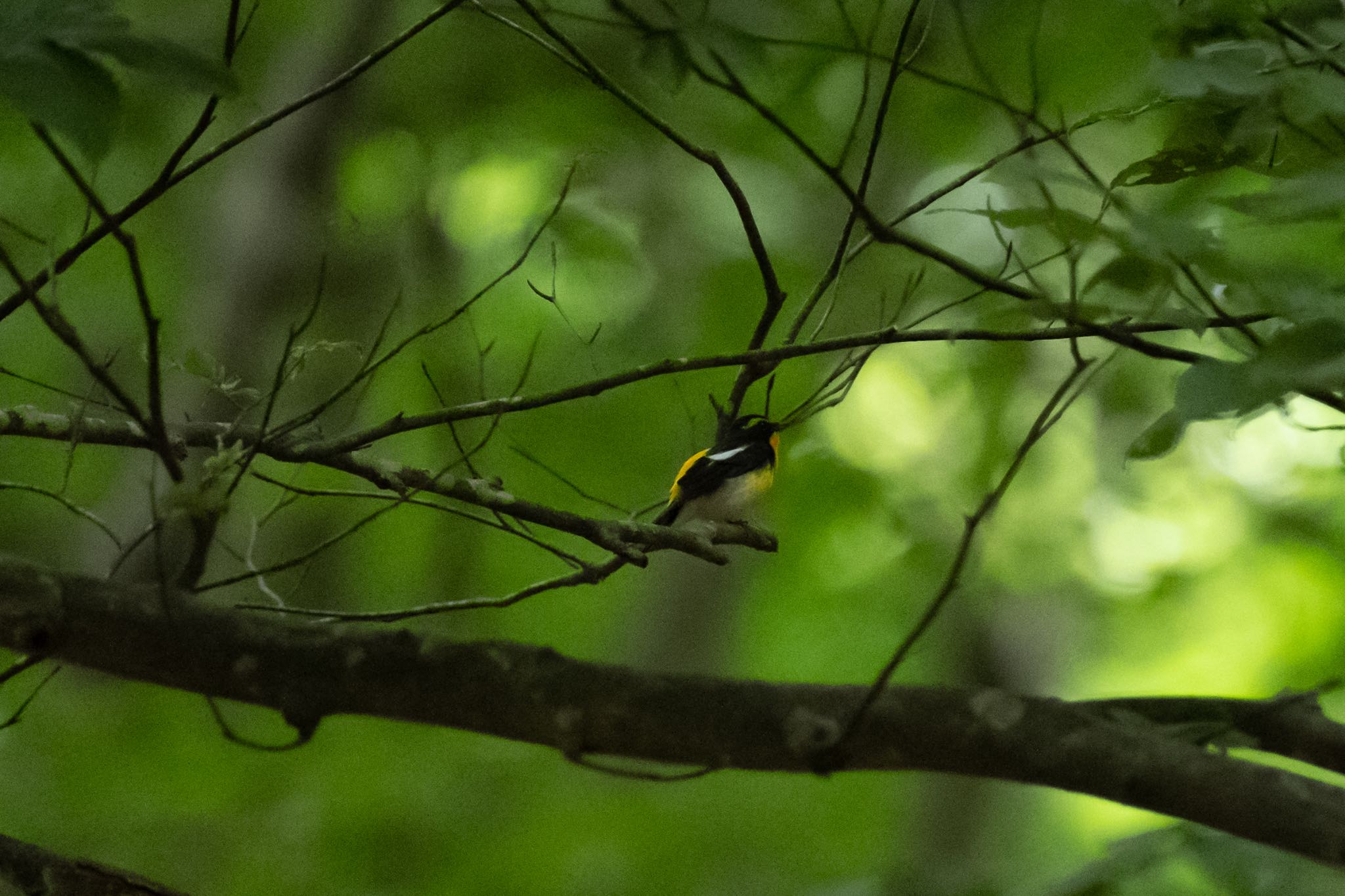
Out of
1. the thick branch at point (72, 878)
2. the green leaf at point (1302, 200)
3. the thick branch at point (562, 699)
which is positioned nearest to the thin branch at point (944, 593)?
the thick branch at point (562, 699)

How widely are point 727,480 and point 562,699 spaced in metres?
2.22

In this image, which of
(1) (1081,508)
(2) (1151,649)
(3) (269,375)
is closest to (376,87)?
(3) (269,375)

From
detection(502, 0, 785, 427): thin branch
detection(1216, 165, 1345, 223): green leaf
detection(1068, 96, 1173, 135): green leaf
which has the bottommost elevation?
detection(1216, 165, 1345, 223): green leaf

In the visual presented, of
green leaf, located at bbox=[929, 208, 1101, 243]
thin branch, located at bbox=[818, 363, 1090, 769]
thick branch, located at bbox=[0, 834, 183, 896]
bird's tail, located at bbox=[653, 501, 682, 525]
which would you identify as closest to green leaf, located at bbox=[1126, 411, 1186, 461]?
thin branch, located at bbox=[818, 363, 1090, 769]

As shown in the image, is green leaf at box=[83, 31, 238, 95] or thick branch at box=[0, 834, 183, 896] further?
thick branch at box=[0, 834, 183, 896]

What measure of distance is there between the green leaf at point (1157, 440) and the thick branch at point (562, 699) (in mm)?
390

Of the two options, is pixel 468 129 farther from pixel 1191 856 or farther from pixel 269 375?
pixel 1191 856

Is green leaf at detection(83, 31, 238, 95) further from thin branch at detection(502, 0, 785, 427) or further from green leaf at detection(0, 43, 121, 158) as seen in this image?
thin branch at detection(502, 0, 785, 427)

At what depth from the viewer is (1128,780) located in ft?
4.63

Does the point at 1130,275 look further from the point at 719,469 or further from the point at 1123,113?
the point at 719,469

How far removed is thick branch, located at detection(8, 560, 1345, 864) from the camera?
1454mm

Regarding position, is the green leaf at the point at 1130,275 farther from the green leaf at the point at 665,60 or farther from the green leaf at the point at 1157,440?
the green leaf at the point at 665,60

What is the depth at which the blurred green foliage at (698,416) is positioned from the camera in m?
1.92

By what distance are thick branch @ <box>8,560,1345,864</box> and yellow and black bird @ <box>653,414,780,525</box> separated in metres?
1.68
